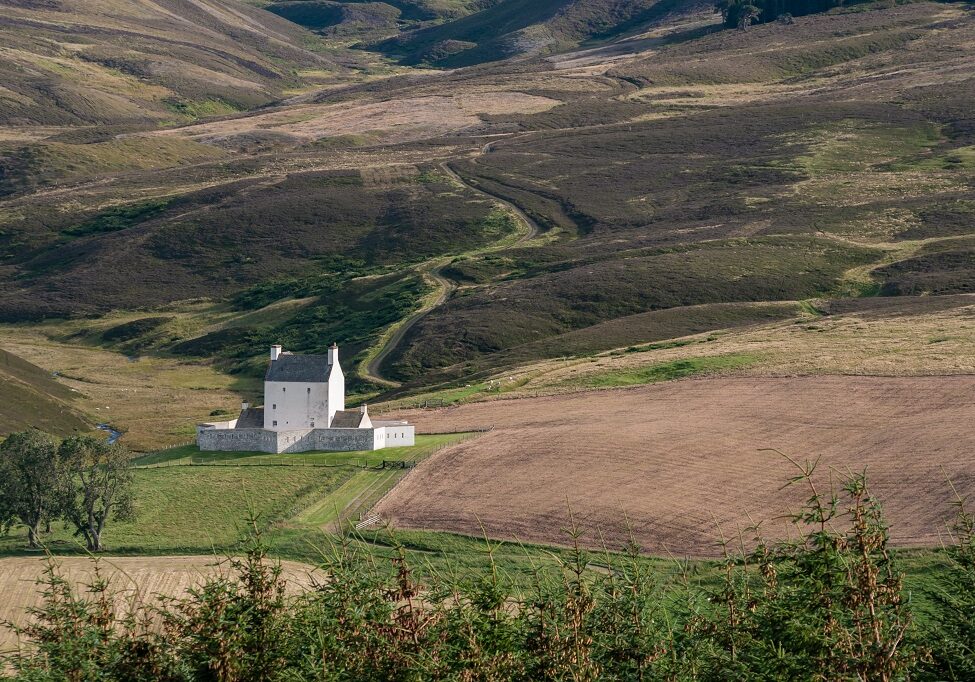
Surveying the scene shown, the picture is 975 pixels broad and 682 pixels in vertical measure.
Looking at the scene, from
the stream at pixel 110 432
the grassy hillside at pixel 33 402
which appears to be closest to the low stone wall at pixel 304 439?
the grassy hillside at pixel 33 402

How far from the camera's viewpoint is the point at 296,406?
73.6m

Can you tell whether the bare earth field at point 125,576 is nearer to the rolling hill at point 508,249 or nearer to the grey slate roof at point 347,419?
the grey slate roof at point 347,419

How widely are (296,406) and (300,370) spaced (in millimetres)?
2146

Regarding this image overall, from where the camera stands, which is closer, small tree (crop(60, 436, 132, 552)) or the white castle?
small tree (crop(60, 436, 132, 552))

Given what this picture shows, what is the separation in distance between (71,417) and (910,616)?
7678 cm

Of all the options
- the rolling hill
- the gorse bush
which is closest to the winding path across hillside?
the rolling hill

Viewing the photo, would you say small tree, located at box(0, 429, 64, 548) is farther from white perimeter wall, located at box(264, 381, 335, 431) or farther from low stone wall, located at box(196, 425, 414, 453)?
white perimeter wall, located at box(264, 381, 335, 431)

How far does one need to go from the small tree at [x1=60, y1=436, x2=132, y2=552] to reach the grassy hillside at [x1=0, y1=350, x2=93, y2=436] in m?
18.3

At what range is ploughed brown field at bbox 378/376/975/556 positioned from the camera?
154 ft

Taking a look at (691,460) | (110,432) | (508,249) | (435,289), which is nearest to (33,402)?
(110,432)

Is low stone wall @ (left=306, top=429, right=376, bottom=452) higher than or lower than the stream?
lower

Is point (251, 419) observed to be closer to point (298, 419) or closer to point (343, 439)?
point (298, 419)

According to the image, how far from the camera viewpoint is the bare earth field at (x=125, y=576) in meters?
41.1

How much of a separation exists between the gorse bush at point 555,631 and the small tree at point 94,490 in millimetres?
32271
